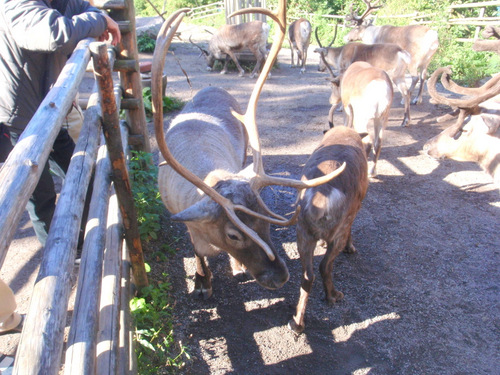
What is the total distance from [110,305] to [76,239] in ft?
2.84

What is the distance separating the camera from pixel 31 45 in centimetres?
221

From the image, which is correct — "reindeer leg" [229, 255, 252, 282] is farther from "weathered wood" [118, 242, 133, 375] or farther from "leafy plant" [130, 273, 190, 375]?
"weathered wood" [118, 242, 133, 375]

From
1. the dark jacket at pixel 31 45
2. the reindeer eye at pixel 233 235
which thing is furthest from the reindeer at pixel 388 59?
the dark jacket at pixel 31 45

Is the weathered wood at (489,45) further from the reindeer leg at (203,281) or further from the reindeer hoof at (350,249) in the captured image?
the reindeer leg at (203,281)

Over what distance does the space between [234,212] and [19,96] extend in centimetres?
169

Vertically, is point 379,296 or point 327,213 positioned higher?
point 327,213

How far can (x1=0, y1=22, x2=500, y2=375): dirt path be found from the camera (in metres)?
2.76

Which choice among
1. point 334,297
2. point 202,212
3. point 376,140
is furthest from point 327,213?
point 376,140

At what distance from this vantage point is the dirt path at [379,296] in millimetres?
2758

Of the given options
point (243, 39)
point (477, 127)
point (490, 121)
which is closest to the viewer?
point (490, 121)

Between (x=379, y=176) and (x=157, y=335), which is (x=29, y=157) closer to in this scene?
(x=157, y=335)

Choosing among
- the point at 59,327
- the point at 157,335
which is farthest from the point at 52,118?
the point at 157,335

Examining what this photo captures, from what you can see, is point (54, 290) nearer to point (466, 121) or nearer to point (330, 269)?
point (330, 269)

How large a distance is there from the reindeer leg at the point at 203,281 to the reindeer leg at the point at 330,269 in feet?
3.29
